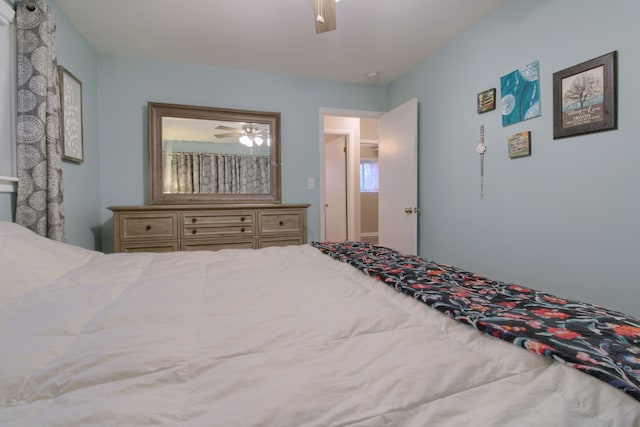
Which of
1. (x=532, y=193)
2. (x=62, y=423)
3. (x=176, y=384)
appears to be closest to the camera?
(x=62, y=423)

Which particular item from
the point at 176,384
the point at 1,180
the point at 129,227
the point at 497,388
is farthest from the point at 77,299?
the point at 129,227

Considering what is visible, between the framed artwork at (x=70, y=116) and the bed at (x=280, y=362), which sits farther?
the framed artwork at (x=70, y=116)

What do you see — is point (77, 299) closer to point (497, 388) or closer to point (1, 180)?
point (497, 388)

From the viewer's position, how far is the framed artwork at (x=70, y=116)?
2.20 meters

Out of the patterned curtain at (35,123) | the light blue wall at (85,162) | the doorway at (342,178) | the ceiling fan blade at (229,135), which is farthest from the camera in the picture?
the doorway at (342,178)

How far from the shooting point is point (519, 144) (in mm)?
2160

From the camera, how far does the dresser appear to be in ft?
8.55

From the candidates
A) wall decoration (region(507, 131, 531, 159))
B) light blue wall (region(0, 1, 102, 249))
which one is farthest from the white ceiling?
wall decoration (region(507, 131, 531, 159))

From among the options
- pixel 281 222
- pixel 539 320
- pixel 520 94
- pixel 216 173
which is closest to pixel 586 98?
pixel 520 94

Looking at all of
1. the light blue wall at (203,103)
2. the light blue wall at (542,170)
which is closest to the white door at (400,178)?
the light blue wall at (542,170)

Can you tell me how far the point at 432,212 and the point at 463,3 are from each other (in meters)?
1.74

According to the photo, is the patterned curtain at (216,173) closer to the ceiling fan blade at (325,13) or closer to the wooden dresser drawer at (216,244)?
the wooden dresser drawer at (216,244)

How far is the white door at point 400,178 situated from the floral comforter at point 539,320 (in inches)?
81.8

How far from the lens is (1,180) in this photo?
5.35 feet
